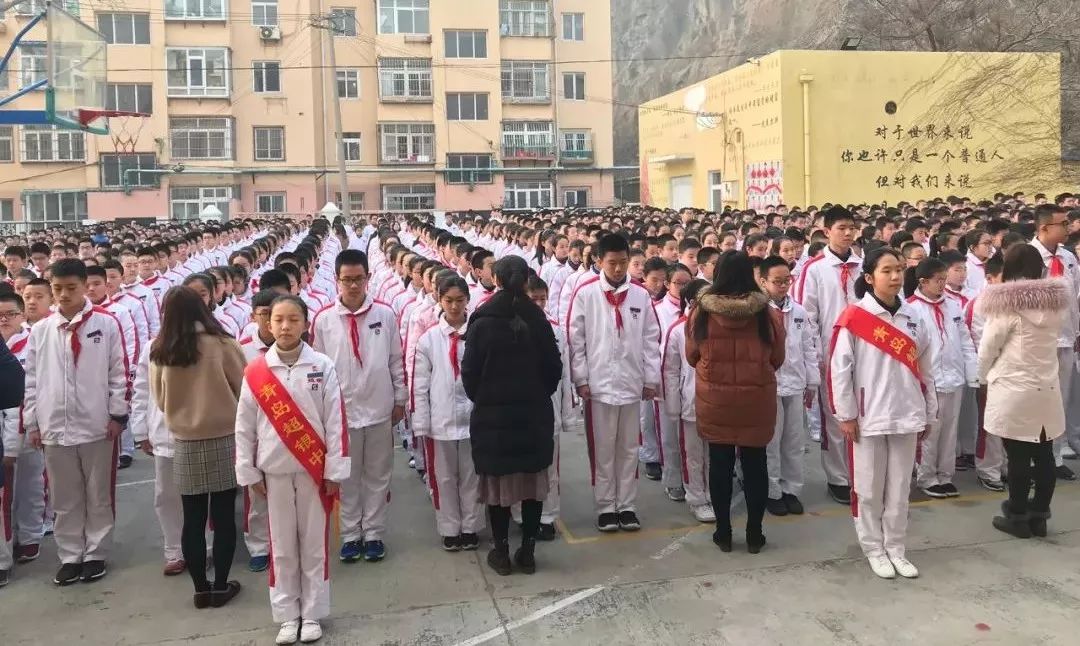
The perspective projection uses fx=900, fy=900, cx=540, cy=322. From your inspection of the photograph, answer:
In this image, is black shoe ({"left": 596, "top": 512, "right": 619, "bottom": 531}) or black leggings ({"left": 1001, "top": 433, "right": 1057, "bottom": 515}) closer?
black leggings ({"left": 1001, "top": 433, "right": 1057, "bottom": 515})

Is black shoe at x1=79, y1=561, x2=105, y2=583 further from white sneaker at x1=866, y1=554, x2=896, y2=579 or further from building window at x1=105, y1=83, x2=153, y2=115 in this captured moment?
building window at x1=105, y1=83, x2=153, y2=115

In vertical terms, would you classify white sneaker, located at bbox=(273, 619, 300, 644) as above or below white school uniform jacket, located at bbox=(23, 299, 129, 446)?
below

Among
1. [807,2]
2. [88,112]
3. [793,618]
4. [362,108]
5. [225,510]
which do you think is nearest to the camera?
[793,618]

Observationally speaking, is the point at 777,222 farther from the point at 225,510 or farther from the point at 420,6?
the point at 420,6

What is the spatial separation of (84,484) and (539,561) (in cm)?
256

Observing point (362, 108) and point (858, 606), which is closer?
point (858, 606)

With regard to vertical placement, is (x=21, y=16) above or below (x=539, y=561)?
above

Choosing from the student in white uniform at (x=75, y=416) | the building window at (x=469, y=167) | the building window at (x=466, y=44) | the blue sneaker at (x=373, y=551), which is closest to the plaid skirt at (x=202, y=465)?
the student in white uniform at (x=75, y=416)

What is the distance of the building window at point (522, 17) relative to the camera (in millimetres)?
39281

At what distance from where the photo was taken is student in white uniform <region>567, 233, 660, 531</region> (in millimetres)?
5352

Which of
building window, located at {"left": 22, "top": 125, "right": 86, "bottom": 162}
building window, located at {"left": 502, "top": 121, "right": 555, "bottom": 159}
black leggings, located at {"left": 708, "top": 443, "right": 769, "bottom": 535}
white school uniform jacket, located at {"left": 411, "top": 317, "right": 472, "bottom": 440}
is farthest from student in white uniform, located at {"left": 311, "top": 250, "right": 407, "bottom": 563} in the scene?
building window, located at {"left": 22, "top": 125, "right": 86, "bottom": 162}

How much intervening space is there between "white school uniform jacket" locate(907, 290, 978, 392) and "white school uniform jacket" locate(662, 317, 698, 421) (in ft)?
5.09

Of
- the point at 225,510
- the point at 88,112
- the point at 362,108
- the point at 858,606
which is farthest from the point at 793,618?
the point at 362,108

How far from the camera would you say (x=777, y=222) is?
13250mm
